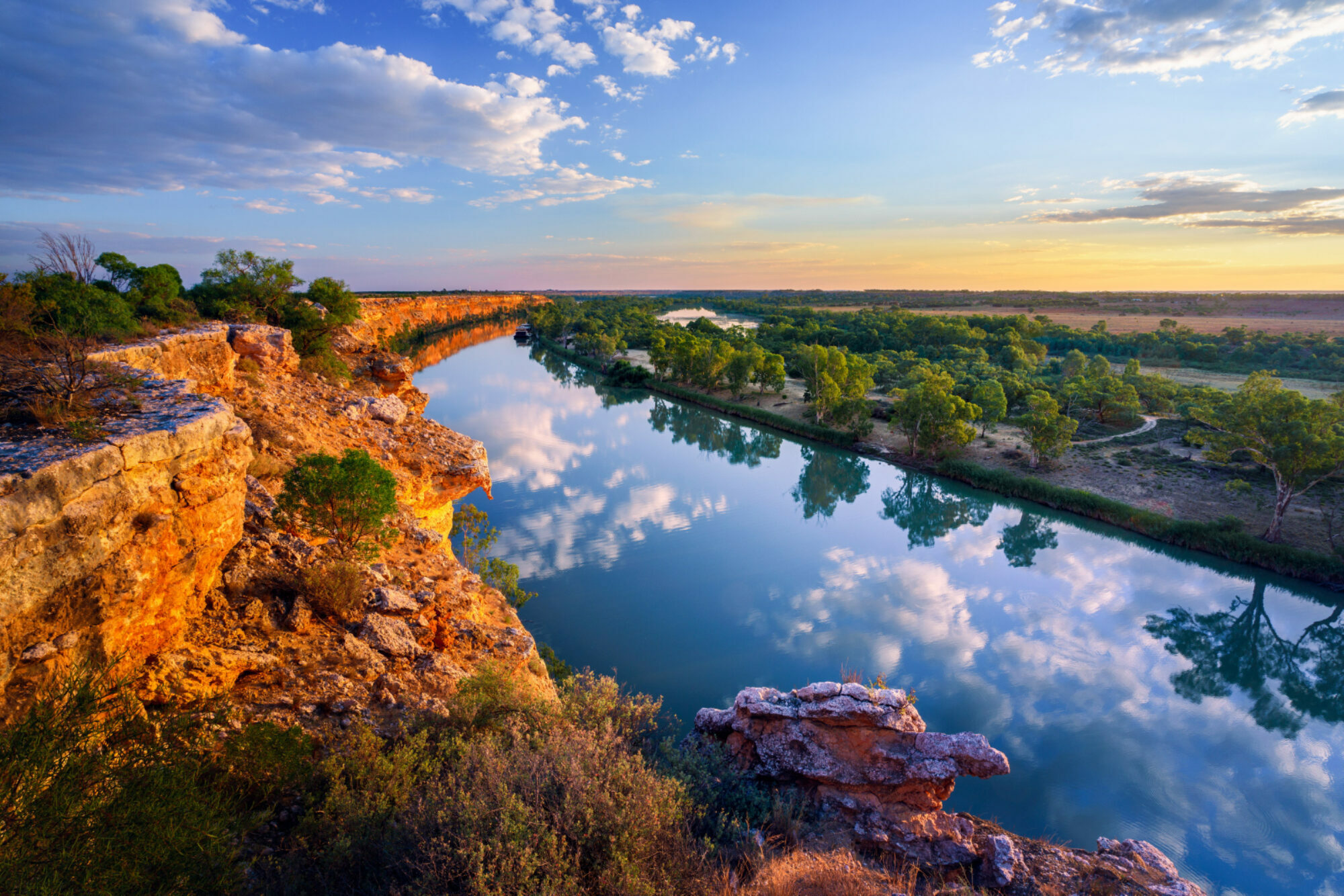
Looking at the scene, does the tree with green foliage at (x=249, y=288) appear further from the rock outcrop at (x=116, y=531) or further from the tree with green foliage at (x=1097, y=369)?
the tree with green foliage at (x=1097, y=369)

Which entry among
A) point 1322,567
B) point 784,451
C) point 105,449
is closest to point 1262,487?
point 1322,567

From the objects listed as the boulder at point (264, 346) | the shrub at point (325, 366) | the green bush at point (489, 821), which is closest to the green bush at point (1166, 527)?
the green bush at point (489, 821)

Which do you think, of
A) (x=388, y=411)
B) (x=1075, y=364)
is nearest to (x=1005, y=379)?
(x=1075, y=364)

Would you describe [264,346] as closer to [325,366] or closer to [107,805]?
[325,366]

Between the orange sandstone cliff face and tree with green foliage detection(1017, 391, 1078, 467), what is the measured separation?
2686cm

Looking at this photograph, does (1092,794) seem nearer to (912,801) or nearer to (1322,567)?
(912,801)

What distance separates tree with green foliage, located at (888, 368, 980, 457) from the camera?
1186 inches

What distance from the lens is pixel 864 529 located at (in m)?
24.1

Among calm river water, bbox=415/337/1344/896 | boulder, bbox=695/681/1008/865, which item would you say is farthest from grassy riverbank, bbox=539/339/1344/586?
boulder, bbox=695/681/1008/865

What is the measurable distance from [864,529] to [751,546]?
18.7ft

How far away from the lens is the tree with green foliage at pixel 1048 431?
91.6ft

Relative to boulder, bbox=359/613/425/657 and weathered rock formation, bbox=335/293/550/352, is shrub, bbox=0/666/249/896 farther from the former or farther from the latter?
weathered rock formation, bbox=335/293/550/352

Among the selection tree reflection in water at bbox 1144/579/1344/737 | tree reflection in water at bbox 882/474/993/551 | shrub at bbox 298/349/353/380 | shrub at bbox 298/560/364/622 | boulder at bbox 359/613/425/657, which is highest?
shrub at bbox 298/349/353/380

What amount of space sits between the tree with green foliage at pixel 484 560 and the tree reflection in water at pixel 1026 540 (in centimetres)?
1766
